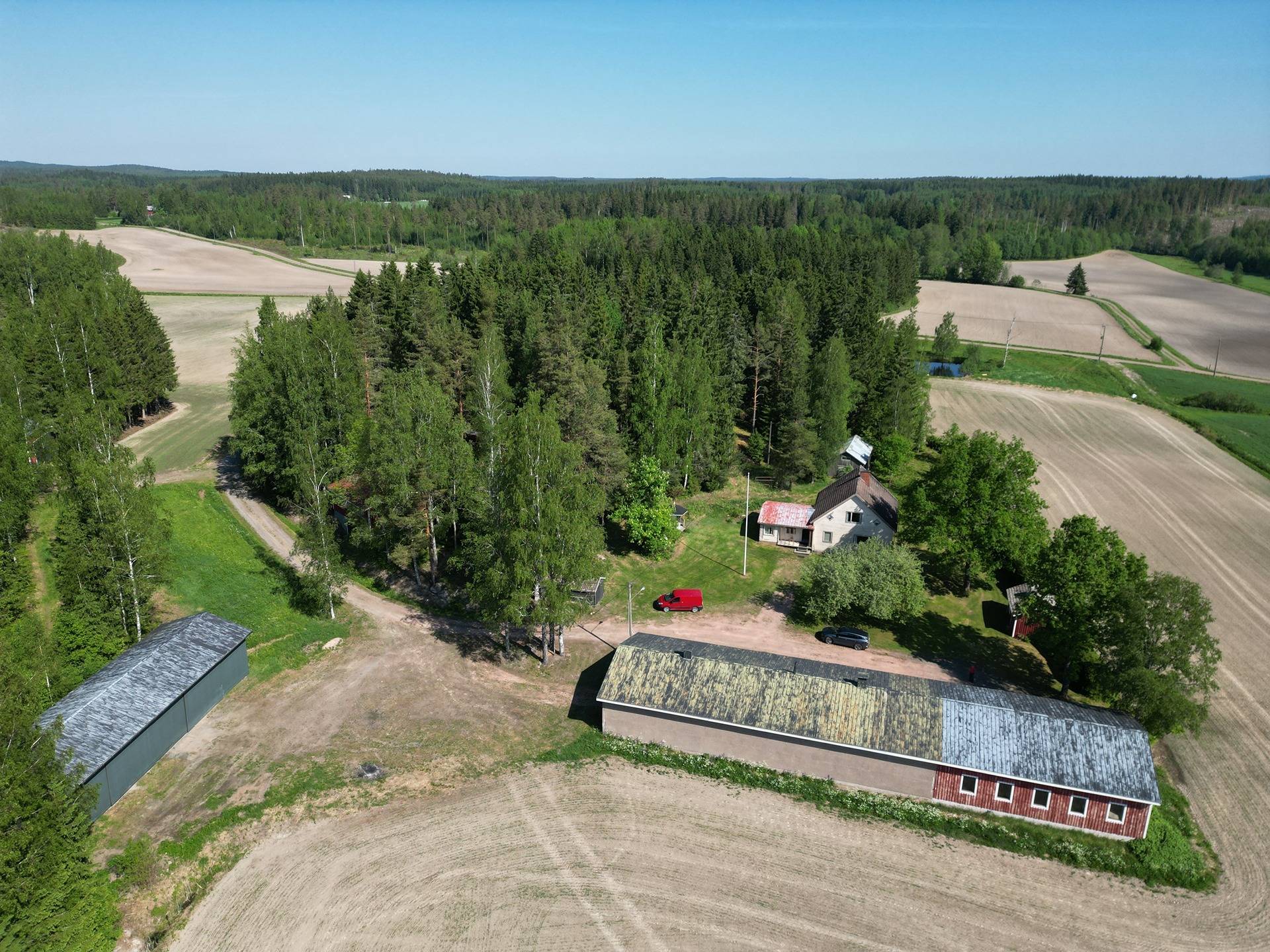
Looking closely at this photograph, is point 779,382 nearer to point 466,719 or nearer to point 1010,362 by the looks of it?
point 466,719

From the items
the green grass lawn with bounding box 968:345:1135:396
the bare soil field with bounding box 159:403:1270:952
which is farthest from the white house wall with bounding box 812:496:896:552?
the green grass lawn with bounding box 968:345:1135:396

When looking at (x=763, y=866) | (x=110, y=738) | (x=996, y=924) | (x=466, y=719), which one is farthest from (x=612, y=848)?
(x=110, y=738)

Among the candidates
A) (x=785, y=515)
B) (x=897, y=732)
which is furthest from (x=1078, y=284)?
(x=897, y=732)

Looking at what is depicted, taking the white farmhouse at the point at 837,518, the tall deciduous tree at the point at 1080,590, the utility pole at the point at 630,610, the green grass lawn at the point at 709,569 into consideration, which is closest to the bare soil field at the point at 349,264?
the green grass lawn at the point at 709,569

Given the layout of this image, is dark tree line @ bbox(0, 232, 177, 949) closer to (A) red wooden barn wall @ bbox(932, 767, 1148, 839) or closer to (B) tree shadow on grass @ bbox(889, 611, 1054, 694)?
(A) red wooden barn wall @ bbox(932, 767, 1148, 839)

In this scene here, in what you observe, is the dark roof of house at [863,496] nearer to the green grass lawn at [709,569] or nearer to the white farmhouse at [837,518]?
the white farmhouse at [837,518]

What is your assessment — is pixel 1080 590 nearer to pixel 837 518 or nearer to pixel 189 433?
pixel 837 518
